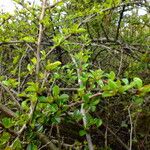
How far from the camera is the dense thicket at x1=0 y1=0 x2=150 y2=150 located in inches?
65.6

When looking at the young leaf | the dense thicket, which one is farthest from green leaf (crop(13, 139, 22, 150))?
the young leaf

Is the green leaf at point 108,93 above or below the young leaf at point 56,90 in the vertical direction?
below

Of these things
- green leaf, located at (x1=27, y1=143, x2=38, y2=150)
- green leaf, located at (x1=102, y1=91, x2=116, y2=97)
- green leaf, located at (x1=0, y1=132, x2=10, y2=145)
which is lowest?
green leaf, located at (x1=27, y1=143, x2=38, y2=150)

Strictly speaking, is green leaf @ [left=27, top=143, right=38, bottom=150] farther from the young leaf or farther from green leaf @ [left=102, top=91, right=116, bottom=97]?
green leaf @ [left=102, top=91, right=116, bottom=97]

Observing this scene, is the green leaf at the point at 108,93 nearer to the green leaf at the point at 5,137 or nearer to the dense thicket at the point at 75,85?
the dense thicket at the point at 75,85

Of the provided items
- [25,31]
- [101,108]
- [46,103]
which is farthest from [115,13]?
[46,103]

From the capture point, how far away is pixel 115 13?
360 centimetres

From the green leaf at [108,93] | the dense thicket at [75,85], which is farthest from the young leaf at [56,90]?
the green leaf at [108,93]

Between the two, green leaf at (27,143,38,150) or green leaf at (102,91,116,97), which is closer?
green leaf at (102,91,116,97)

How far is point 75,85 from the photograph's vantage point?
96.2 inches

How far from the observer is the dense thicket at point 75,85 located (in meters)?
1.67

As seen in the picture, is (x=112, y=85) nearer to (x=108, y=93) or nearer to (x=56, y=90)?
(x=108, y=93)

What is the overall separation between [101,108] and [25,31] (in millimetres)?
1196

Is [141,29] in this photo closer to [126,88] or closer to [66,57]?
[66,57]
